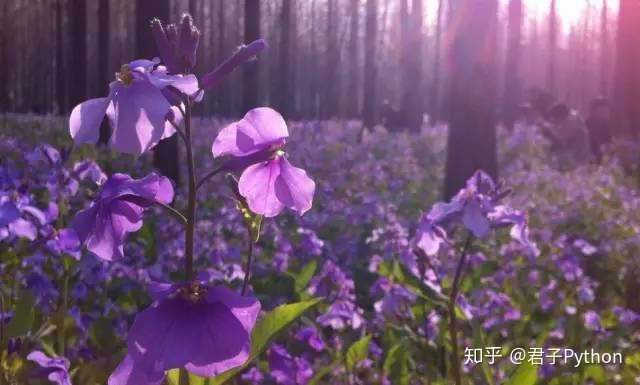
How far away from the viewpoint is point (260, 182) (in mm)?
1566

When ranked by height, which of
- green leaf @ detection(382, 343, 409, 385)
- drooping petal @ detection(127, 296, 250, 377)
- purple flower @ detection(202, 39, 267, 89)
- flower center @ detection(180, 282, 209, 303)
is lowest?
green leaf @ detection(382, 343, 409, 385)

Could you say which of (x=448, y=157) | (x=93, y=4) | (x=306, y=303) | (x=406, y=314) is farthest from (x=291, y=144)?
(x=93, y=4)

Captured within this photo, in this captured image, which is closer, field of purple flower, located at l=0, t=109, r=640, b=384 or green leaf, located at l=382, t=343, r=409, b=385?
field of purple flower, located at l=0, t=109, r=640, b=384

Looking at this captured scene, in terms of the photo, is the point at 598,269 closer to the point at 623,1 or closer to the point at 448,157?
the point at 448,157

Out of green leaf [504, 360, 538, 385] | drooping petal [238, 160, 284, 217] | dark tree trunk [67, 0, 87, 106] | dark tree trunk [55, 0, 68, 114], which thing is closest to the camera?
drooping petal [238, 160, 284, 217]

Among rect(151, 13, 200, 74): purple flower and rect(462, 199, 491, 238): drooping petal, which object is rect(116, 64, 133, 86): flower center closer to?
rect(151, 13, 200, 74): purple flower

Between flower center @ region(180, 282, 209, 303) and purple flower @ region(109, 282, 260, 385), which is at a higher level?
flower center @ region(180, 282, 209, 303)

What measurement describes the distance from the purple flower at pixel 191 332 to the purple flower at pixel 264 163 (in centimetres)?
23

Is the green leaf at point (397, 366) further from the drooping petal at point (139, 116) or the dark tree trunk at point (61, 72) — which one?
the dark tree trunk at point (61, 72)

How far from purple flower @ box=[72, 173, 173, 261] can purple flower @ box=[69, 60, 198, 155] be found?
4.0 inches

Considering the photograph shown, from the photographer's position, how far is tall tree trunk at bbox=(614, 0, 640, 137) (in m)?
17.5

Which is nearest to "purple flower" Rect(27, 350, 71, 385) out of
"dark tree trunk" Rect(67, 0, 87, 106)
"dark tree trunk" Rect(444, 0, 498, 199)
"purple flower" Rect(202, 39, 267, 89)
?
"purple flower" Rect(202, 39, 267, 89)

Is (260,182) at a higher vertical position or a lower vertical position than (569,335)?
higher

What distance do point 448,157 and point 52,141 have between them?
6.57 metres
